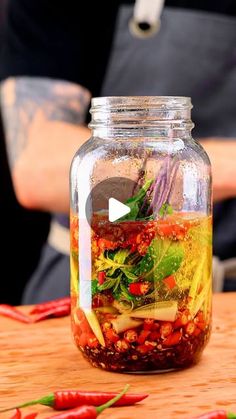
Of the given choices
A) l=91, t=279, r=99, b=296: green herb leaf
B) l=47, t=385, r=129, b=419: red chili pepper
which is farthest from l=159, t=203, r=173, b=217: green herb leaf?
l=47, t=385, r=129, b=419: red chili pepper

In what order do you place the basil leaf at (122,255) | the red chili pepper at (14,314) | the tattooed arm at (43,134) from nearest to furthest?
the basil leaf at (122,255)
the red chili pepper at (14,314)
the tattooed arm at (43,134)

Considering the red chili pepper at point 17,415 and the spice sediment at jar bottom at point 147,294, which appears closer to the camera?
the red chili pepper at point 17,415

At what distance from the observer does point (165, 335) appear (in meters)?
0.97

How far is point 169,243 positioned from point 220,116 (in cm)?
114

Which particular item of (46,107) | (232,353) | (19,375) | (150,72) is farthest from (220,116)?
(19,375)

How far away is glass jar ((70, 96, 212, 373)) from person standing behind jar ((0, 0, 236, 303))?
0.95m

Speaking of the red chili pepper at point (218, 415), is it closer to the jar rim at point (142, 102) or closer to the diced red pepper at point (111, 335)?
the diced red pepper at point (111, 335)

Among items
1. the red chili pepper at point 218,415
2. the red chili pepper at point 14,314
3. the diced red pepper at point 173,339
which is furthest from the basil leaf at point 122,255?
the red chili pepper at point 14,314

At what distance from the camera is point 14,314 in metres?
1.30

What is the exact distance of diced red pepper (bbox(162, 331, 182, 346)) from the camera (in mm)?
967

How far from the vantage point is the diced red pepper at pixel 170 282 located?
966 millimetres

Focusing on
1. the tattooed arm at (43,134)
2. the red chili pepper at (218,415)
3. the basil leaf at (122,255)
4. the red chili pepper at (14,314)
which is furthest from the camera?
the tattooed arm at (43,134)

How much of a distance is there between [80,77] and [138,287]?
132 cm

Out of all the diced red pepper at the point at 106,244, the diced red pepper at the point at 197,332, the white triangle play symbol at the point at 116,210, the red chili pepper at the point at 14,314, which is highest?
the white triangle play symbol at the point at 116,210
